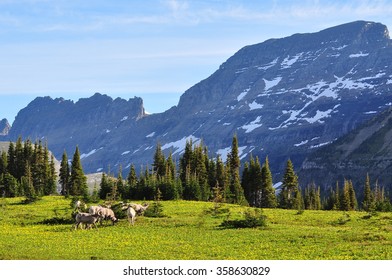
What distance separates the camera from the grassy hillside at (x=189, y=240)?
119ft

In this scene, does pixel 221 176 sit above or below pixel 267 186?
above

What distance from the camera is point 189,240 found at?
43.7 meters

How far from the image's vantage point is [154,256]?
3575 cm

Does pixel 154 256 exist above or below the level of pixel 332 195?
above

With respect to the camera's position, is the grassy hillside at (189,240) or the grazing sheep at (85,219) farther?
the grazing sheep at (85,219)

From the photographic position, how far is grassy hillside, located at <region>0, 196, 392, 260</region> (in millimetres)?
36375

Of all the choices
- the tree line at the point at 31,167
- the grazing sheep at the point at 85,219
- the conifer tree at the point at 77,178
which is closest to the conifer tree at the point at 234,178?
the conifer tree at the point at 77,178

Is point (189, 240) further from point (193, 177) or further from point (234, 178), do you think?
point (234, 178)

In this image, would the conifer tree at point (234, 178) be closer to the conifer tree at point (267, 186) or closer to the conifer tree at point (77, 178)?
the conifer tree at point (267, 186)

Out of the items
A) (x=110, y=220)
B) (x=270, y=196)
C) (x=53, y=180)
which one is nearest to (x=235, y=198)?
(x=270, y=196)

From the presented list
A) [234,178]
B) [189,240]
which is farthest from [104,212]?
[234,178]
